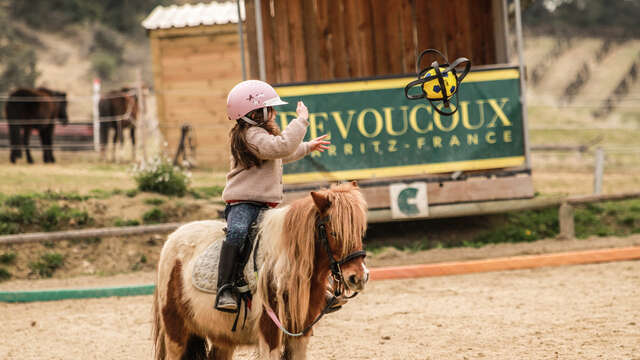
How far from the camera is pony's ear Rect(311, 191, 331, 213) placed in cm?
313

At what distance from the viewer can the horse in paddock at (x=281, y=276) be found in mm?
3156

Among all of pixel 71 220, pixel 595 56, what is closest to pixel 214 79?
pixel 71 220

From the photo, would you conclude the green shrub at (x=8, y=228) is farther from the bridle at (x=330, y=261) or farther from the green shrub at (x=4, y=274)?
the bridle at (x=330, y=261)

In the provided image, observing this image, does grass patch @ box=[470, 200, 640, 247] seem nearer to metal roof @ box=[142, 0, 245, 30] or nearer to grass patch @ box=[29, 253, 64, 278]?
grass patch @ box=[29, 253, 64, 278]

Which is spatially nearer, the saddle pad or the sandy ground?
the saddle pad

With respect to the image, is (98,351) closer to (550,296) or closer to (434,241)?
(550,296)

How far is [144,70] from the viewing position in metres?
39.8

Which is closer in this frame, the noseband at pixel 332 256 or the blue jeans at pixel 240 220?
the noseband at pixel 332 256

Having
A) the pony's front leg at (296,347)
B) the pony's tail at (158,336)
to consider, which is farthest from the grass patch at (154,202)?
the pony's front leg at (296,347)

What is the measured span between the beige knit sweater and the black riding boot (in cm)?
29

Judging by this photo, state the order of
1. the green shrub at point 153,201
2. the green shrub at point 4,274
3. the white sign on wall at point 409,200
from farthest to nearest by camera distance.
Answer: the green shrub at point 153,201 → the white sign on wall at point 409,200 → the green shrub at point 4,274

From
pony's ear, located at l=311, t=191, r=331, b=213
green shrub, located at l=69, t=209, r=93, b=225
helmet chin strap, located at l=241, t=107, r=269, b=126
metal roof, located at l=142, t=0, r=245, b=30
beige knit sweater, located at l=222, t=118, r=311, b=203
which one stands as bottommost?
green shrub, located at l=69, t=209, r=93, b=225

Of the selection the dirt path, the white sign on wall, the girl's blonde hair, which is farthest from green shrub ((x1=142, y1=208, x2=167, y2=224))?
the girl's blonde hair

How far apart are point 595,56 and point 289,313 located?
4347cm
